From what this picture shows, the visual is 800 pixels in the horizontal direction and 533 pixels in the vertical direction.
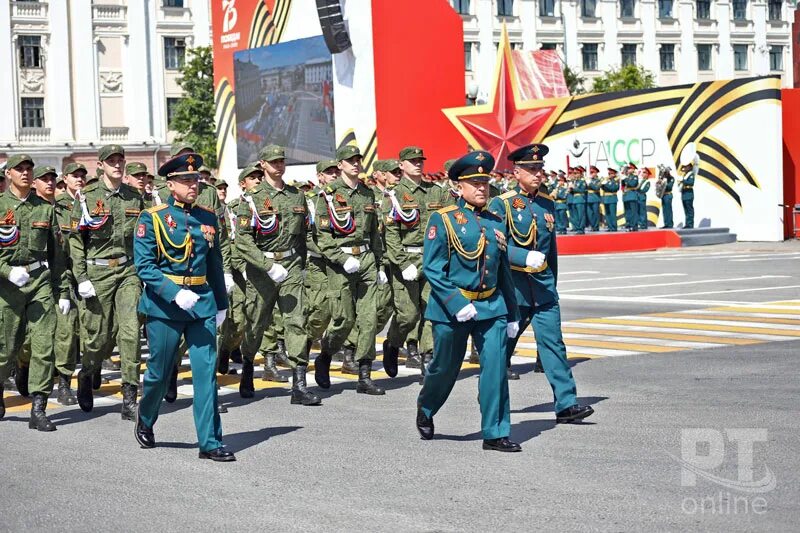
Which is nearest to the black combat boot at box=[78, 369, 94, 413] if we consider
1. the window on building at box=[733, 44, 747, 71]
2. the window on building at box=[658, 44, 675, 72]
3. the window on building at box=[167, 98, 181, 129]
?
the window on building at box=[167, 98, 181, 129]

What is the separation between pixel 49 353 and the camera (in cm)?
1073

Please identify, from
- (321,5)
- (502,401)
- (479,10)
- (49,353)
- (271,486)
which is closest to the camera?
(271,486)

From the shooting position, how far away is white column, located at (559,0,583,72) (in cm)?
8025

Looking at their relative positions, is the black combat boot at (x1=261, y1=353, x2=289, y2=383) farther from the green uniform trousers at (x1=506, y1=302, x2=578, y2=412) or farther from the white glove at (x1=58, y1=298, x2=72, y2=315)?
the green uniform trousers at (x1=506, y1=302, x2=578, y2=412)

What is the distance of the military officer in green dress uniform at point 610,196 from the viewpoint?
38594 millimetres

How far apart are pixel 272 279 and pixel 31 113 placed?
6146cm

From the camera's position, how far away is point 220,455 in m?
8.74

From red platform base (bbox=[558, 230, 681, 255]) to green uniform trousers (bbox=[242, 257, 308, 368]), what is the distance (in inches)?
960

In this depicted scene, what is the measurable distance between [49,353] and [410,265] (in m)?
3.63

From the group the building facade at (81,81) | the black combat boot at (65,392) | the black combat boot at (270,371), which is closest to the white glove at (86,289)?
the black combat boot at (65,392)

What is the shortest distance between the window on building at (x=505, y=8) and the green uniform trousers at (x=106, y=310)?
7071 cm

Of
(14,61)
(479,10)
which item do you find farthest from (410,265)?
(479,10)

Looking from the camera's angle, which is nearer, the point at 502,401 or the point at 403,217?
the point at 502,401

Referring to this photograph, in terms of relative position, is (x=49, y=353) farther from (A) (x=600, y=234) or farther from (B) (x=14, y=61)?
(B) (x=14, y=61)
